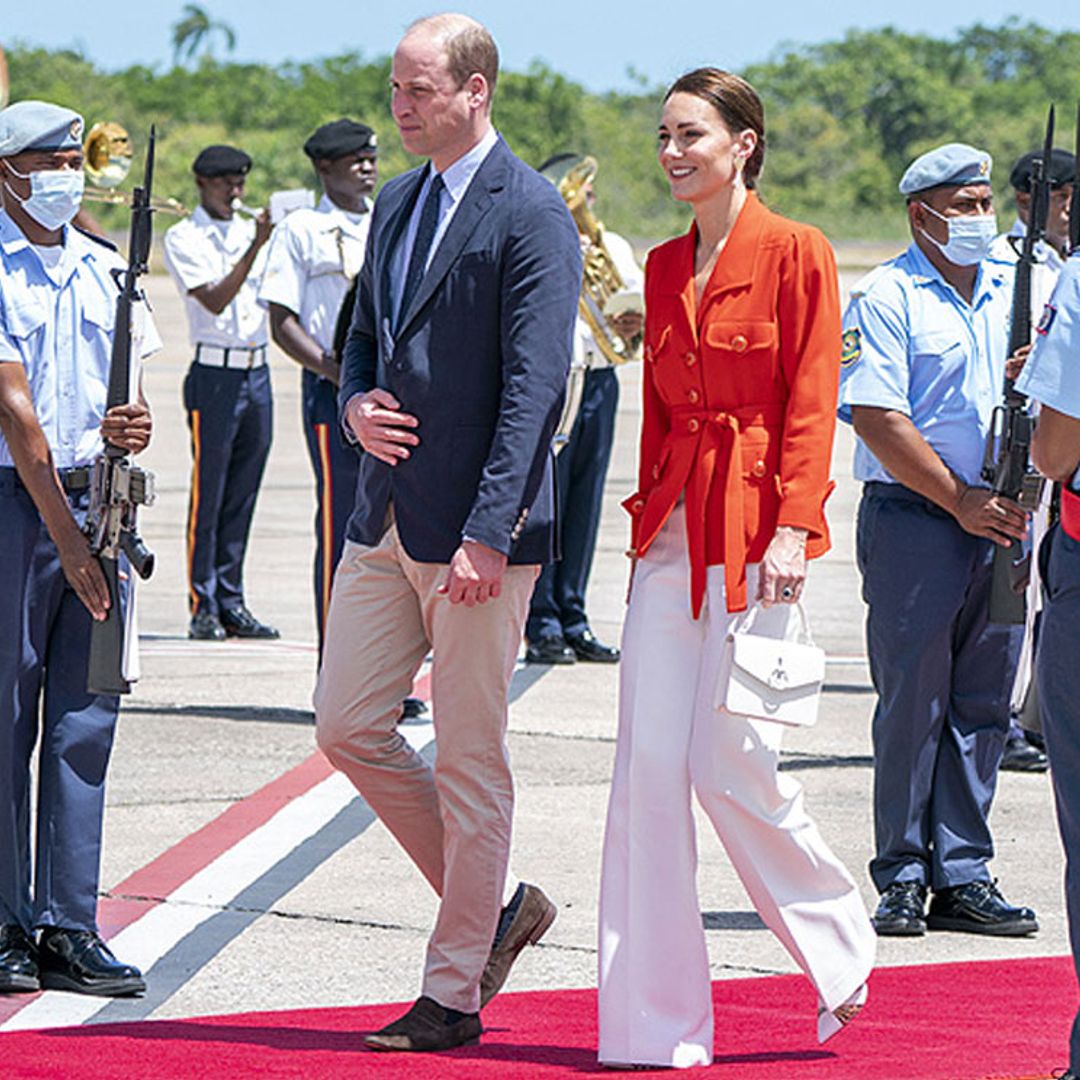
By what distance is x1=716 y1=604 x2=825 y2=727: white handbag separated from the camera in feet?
17.2

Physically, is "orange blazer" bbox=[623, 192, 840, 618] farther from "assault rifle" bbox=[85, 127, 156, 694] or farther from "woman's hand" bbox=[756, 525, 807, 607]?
"assault rifle" bbox=[85, 127, 156, 694]

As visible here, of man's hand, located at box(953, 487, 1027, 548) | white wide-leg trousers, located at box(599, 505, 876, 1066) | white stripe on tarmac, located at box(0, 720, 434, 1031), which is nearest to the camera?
white wide-leg trousers, located at box(599, 505, 876, 1066)

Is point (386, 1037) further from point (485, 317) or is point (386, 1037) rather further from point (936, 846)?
point (936, 846)

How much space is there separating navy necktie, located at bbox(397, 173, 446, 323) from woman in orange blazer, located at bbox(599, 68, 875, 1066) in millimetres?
535

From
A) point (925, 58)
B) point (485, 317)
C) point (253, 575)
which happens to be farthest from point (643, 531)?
point (925, 58)

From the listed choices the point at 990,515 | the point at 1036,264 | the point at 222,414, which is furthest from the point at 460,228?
the point at 222,414

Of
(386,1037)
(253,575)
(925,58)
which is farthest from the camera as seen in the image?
(925,58)

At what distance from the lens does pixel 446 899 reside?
560cm

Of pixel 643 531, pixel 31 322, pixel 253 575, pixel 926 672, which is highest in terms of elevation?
pixel 31 322

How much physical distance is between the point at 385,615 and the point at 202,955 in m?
1.27

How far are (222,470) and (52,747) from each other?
6.49 m

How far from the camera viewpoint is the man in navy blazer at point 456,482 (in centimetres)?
545

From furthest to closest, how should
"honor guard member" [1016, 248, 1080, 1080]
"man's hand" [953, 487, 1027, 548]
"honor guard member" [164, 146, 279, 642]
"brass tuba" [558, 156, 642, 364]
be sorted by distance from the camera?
"honor guard member" [164, 146, 279, 642] < "brass tuba" [558, 156, 642, 364] < "man's hand" [953, 487, 1027, 548] < "honor guard member" [1016, 248, 1080, 1080]

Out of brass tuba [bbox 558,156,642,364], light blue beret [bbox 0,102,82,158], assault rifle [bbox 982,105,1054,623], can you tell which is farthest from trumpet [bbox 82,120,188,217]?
assault rifle [bbox 982,105,1054,623]
